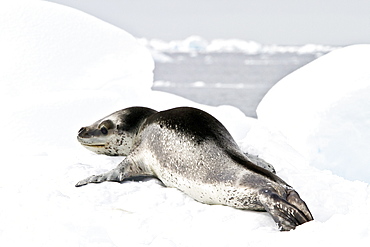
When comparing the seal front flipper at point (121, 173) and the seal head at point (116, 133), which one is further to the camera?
the seal head at point (116, 133)

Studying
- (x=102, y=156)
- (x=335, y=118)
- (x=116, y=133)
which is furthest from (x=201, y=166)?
(x=335, y=118)

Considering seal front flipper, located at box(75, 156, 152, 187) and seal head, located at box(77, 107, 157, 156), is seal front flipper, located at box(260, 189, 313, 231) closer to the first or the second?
seal front flipper, located at box(75, 156, 152, 187)

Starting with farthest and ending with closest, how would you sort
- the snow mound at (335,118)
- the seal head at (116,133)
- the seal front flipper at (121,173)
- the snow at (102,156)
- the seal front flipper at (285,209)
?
the snow mound at (335,118)
the seal head at (116,133)
the seal front flipper at (121,173)
the seal front flipper at (285,209)
the snow at (102,156)

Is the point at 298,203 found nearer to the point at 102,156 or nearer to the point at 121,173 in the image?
the point at 121,173

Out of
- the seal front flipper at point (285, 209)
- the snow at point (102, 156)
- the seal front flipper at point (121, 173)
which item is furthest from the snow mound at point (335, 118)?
the seal front flipper at point (285, 209)

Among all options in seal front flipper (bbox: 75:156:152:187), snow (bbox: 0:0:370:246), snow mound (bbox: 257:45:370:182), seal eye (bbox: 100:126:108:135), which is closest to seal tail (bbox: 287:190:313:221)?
snow (bbox: 0:0:370:246)

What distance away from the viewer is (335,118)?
5.30 metres

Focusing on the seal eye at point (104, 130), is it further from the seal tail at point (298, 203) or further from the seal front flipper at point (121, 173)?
the seal tail at point (298, 203)

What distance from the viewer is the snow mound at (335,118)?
526 centimetres

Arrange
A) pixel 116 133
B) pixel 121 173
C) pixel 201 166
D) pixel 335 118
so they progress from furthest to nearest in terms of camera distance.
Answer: pixel 335 118, pixel 116 133, pixel 121 173, pixel 201 166

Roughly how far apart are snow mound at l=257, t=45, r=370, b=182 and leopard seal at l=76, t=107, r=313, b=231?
2.00 meters

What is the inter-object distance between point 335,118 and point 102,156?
2485mm

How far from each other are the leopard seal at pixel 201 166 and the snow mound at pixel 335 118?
2002 millimetres

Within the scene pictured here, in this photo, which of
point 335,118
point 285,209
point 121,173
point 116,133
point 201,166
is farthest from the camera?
point 335,118
